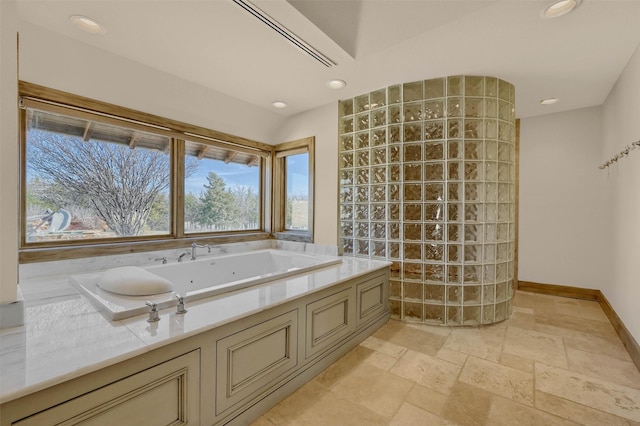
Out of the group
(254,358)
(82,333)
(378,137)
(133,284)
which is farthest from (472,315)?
(82,333)

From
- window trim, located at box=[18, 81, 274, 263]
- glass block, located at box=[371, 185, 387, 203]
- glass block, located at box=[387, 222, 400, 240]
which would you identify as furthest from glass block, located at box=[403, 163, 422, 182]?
window trim, located at box=[18, 81, 274, 263]

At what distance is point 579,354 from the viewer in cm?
215

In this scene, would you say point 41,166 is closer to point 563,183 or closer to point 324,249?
point 324,249

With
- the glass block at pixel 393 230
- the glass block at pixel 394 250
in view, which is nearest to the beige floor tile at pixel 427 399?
the glass block at pixel 394 250

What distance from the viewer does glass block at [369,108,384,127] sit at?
2.86 metres

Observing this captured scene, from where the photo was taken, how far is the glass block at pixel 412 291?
271 centimetres

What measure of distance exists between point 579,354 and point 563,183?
2.21m

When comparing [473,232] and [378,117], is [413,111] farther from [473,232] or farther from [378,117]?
[473,232]

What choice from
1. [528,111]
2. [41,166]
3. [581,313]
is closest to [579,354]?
[581,313]

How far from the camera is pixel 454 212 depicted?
2.61 m

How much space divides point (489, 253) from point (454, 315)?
665 millimetres

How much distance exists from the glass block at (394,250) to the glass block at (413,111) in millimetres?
1228

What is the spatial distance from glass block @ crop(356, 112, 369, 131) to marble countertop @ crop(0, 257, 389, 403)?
1.92m

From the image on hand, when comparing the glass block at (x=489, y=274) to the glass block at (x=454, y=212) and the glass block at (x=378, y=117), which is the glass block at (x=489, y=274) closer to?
the glass block at (x=454, y=212)
